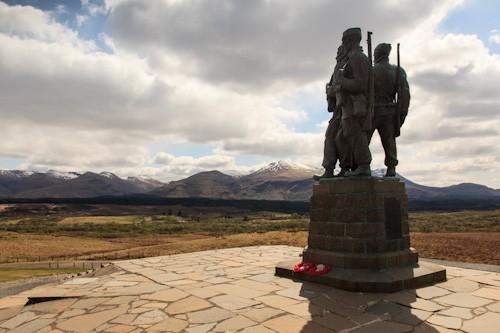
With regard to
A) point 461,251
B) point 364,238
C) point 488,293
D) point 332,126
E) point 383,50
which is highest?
point 383,50

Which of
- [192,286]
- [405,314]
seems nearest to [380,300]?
[405,314]

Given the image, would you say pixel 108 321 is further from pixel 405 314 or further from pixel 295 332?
pixel 405 314

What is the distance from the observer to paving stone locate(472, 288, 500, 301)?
619 cm

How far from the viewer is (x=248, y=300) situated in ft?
19.9

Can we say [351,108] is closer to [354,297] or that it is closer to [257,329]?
[354,297]

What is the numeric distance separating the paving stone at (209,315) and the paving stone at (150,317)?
0.40 meters

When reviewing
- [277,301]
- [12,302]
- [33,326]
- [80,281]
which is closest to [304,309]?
[277,301]

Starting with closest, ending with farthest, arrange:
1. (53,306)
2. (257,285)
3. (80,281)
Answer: (53,306) < (257,285) < (80,281)

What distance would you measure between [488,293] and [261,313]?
4.02m

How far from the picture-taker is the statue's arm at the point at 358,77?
24.8ft

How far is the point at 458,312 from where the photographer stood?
5418mm

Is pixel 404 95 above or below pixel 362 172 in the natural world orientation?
above

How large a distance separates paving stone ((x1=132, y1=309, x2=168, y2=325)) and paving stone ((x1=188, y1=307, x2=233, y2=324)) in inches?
15.8

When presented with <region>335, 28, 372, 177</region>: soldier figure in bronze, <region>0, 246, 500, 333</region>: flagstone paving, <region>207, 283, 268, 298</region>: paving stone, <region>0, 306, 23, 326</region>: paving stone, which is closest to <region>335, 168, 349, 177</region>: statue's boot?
<region>335, 28, 372, 177</region>: soldier figure in bronze
